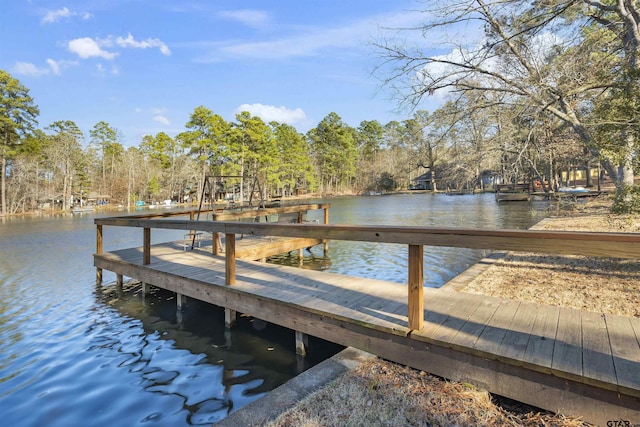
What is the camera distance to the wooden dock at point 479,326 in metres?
1.88

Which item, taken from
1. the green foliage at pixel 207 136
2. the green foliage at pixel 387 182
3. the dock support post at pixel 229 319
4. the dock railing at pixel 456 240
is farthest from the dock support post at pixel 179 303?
the green foliage at pixel 387 182

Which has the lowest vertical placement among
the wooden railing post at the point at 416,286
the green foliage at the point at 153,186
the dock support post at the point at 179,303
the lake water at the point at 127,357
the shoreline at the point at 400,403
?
the lake water at the point at 127,357

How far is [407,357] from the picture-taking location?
8.29ft

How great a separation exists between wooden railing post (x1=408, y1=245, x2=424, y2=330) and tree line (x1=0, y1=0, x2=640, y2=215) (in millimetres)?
5615

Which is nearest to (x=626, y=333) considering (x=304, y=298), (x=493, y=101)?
(x=304, y=298)

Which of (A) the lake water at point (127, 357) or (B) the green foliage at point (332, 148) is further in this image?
(B) the green foliage at point (332, 148)

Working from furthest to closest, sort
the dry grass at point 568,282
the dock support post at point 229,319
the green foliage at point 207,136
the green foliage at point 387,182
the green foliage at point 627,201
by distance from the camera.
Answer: the green foliage at point 387,182
the green foliage at point 207,136
the green foliage at point 627,201
the dock support post at point 229,319
the dry grass at point 568,282

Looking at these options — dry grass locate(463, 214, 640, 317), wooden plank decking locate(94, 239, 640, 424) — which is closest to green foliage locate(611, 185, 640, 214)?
dry grass locate(463, 214, 640, 317)

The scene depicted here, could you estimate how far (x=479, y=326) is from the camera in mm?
2574

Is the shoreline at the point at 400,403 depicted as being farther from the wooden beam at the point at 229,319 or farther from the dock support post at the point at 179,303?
the dock support post at the point at 179,303

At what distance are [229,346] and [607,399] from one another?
11.1ft

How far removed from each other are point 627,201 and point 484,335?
7091 millimetres

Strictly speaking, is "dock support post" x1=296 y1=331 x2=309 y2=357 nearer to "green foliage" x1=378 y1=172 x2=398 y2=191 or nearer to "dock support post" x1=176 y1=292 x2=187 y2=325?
"dock support post" x1=176 y1=292 x2=187 y2=325

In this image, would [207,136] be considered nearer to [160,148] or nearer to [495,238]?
[160,148]
